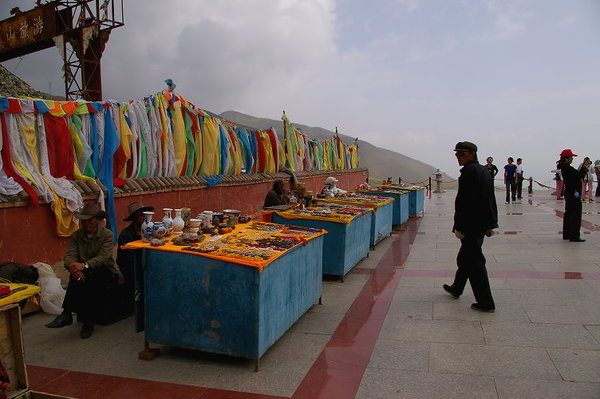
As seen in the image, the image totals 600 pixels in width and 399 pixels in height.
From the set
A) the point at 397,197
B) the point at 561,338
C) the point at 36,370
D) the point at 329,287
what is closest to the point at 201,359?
the point at 36,370

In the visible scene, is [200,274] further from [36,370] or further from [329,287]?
[329,287]

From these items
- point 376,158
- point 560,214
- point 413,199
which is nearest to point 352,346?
point 413,199

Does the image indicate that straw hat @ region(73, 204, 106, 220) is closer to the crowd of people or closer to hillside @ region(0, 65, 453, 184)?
Result: the crowd of people

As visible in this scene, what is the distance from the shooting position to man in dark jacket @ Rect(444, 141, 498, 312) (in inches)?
222

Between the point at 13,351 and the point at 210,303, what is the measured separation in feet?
4.81

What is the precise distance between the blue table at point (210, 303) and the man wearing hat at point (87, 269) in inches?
35.8

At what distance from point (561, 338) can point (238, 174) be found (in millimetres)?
8081

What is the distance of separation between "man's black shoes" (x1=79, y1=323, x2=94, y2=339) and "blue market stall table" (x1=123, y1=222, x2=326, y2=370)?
0.76m

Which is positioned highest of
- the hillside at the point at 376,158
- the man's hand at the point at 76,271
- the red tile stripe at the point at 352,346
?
the hillside at the point at 376,158

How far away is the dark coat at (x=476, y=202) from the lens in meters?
5.65

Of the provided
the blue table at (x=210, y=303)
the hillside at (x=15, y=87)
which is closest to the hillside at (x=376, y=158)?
the hillside at (x=15, y=87)

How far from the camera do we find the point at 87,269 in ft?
17.1

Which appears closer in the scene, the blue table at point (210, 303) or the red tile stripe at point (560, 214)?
the blue table at point (210, 303)

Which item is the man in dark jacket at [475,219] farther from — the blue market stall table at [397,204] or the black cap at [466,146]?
the blue market stall table at [397,204]
